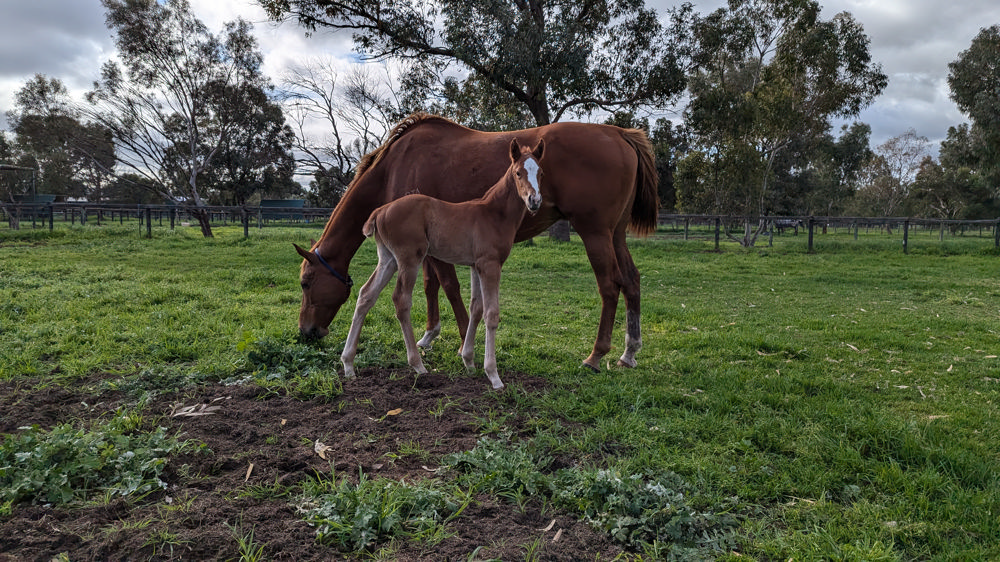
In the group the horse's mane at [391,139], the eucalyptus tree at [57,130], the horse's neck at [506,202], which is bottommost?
the horse's neck at [506,202]

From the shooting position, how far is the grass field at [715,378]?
245 cm

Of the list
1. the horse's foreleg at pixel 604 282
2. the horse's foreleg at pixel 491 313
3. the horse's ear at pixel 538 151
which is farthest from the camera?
the horse's foreleg at pixel 604 282

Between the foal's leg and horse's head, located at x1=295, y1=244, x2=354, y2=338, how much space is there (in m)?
0.96

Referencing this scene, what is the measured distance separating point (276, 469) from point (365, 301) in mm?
1862

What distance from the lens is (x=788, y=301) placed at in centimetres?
907

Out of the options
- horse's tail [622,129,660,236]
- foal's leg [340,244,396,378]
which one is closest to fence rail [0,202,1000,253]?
horse's tail [622,129,660,236]

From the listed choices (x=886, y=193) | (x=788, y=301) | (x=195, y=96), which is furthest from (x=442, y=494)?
(x=886, y=193)

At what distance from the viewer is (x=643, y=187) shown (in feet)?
18.7

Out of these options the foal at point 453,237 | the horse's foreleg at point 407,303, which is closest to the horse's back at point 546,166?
the foal at point 453,237

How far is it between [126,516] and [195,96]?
35343 millimetres

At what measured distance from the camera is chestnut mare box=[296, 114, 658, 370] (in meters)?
5.00

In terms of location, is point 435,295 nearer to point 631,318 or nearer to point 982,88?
point 631,318

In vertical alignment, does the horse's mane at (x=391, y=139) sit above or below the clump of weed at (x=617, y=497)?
above

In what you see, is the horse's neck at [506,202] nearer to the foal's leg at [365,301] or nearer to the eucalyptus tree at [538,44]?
the foal's leg at [365,301]
